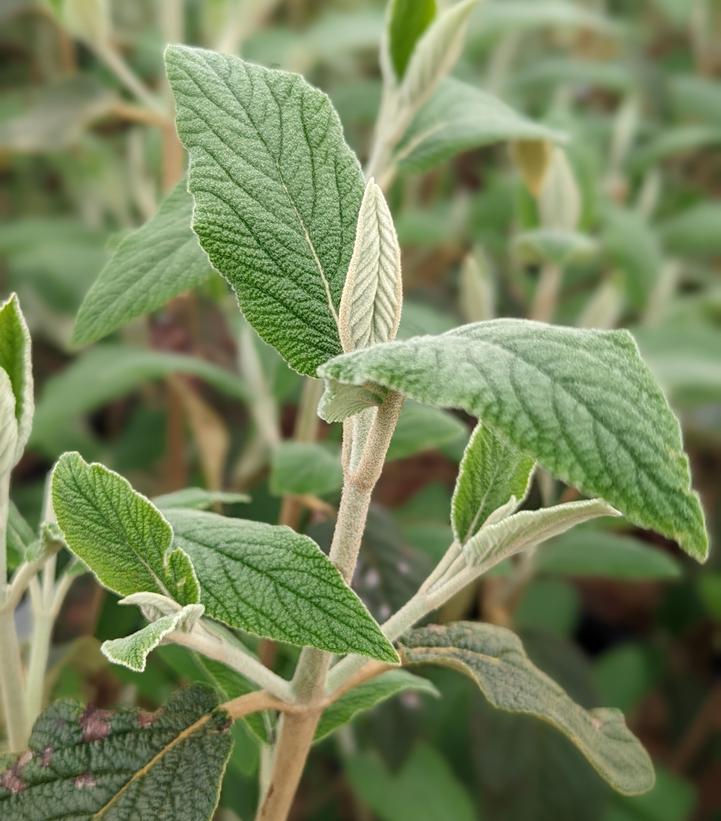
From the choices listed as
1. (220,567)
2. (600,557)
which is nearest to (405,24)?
(220,567)

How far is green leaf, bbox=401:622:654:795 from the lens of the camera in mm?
490

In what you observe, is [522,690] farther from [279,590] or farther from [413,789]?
[413,789]

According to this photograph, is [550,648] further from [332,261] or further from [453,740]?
[332,261]

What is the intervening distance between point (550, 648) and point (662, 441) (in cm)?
69

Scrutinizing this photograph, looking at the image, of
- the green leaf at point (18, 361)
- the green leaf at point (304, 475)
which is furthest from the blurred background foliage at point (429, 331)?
the green leaf at point (18, 361)

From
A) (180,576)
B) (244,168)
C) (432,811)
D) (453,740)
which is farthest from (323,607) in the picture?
(453,740)

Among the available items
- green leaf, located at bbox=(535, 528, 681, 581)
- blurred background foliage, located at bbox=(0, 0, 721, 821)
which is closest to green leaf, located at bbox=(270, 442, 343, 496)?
blurred background foliage, located at bbox=(0, 0, 721, 821)

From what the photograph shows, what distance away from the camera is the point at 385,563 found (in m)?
0.73

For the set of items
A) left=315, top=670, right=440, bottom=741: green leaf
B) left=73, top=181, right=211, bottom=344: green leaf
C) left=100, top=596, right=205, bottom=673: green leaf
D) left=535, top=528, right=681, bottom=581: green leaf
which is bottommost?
left=535, top=528, right=681, bottom=581: green leaf

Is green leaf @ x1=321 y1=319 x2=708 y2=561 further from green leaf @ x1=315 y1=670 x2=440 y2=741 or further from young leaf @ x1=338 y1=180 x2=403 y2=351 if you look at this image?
green leaf @ x1=315 y1=670 x2=440 y2=741

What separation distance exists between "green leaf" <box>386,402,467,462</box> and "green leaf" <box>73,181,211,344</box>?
0.19m

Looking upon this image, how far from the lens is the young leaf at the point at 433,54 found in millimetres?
672

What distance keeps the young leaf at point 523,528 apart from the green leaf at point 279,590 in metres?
0.07

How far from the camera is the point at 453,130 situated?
29.1 inches
